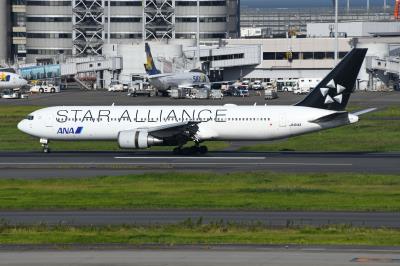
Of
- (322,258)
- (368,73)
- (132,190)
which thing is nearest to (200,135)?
(132,190)

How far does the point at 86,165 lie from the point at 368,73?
112 metres

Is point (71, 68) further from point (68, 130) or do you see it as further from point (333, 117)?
point (333, 117)

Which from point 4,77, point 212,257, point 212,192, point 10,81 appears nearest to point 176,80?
point 10,81

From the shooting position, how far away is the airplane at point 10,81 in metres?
165

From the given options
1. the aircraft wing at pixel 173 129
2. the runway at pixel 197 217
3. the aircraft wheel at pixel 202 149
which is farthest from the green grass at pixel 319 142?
the runway at pixel 197 217

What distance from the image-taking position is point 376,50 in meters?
177

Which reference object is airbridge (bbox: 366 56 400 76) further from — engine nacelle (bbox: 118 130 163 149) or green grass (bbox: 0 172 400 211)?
green grass (bbox: 0 172 400 211)

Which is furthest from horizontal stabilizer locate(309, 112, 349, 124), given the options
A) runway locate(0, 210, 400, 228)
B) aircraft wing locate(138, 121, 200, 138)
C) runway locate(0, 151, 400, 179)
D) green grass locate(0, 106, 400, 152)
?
runway locate(0, 210, 400, 228)

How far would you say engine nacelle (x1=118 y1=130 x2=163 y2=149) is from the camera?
72062mm

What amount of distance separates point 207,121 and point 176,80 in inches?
3298

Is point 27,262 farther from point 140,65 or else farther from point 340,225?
point 140,65

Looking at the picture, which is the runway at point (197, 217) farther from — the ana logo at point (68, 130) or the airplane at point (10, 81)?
the airplane at point (10, 81)

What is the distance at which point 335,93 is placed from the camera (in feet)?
241

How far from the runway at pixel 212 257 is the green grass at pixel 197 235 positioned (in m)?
1.71
